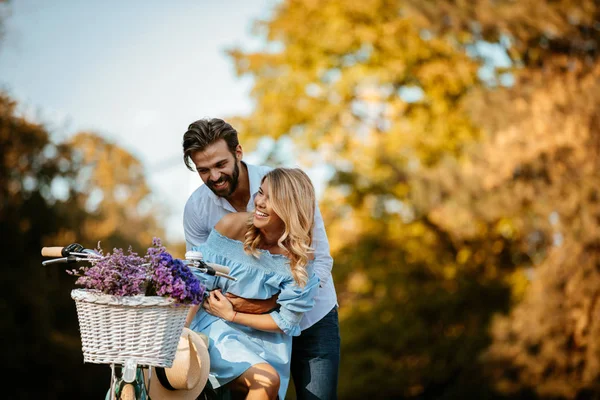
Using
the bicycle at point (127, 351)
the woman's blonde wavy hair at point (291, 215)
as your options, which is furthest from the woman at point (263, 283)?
the bicycle at point (127, 351)

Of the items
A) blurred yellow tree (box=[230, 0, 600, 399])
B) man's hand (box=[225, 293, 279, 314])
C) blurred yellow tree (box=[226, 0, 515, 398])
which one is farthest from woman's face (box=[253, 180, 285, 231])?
blurred yellow tree (box=[226, 0, 515, 398])

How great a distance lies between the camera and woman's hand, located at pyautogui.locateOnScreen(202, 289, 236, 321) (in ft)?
10.7

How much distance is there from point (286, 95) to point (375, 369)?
18.0ft

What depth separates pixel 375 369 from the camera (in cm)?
1443

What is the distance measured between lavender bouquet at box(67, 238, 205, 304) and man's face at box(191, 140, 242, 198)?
934 mm

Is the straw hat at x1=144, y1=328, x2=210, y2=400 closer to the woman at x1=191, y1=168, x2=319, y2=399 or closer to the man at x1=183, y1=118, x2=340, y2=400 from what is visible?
the woman at x1=191, y1=168, x2=319, y2=399

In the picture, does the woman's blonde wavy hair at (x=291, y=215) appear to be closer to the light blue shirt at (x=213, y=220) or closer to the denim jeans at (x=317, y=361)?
the light blue shirt at (x=213, y=220)

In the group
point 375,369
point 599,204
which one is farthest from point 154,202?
point 599,204

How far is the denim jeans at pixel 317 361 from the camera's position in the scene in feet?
12.3

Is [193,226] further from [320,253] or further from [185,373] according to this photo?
[185,373]

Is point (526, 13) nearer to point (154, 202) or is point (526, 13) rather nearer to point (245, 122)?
point (245, 122)

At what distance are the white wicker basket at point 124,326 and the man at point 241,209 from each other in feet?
3.61

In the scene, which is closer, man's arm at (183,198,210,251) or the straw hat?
the straw hat

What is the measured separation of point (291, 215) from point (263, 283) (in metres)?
0.32
